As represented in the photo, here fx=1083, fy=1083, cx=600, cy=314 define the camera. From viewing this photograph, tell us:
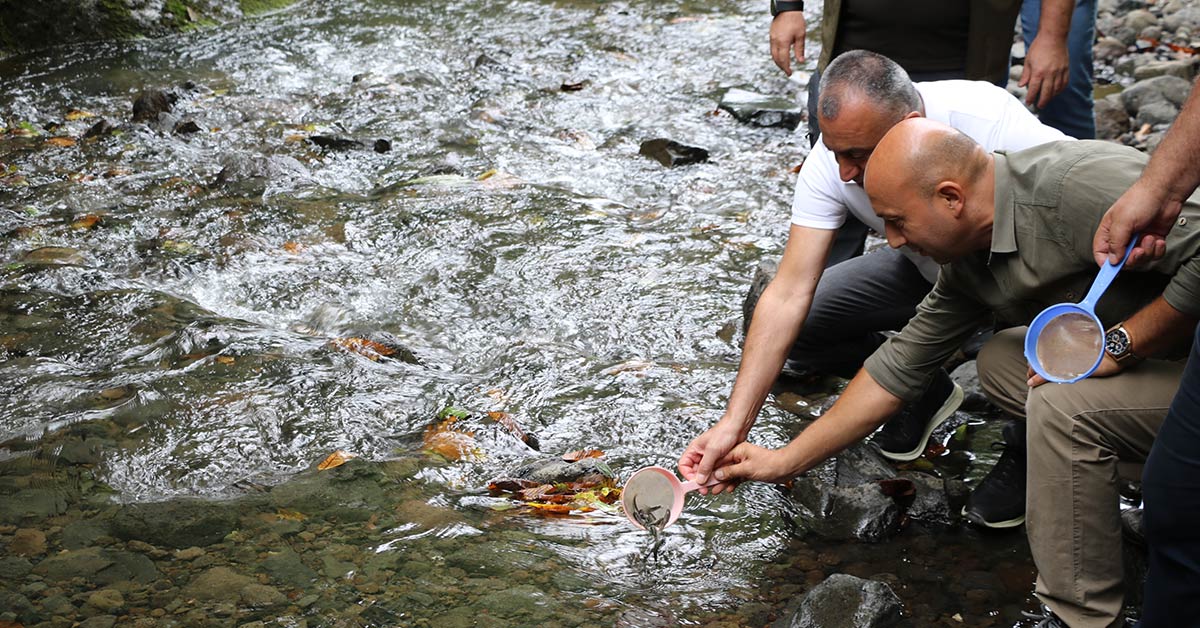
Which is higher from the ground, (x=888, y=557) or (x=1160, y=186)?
(x=1160, y=186)

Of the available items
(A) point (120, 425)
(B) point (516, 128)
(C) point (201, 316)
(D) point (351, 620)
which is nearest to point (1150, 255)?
(D) point (351, 620)

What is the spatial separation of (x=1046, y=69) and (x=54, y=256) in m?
4.63

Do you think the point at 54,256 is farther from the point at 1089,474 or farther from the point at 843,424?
the point at 1089,474

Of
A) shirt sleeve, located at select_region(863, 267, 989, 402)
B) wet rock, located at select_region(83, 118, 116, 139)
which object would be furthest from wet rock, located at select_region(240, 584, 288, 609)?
wet rock, located at select_region(83, 118, 116, 139)

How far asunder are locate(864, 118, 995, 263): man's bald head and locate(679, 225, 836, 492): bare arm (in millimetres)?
697

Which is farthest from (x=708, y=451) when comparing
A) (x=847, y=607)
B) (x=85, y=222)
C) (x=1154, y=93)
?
(x=1154, y=93)

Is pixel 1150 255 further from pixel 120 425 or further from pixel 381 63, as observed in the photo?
pixel 381 63

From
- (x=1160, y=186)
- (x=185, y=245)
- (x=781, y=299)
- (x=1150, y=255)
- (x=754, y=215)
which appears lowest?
(x=754, y=215)

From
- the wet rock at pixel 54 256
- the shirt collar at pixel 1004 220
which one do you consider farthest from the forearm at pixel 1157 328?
the wet rock at pixel 54 256

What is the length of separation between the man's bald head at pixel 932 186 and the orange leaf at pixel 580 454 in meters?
1.44

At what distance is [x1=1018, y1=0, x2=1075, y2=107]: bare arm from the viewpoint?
161 inches

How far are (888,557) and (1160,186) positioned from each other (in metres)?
1.37

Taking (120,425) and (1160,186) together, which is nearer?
(1160,186)

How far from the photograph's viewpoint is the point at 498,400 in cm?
413
